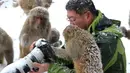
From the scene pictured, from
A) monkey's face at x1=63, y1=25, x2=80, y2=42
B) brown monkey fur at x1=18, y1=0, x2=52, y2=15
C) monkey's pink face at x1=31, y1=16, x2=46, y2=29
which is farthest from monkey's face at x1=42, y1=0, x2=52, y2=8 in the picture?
monkey's face at x1=63, y1=25, x2=80, y2=42

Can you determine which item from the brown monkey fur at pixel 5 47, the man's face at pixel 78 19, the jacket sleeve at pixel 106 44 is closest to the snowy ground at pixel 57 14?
the brown monkey fur at pixel 5 47

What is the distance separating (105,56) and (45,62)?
515 mm

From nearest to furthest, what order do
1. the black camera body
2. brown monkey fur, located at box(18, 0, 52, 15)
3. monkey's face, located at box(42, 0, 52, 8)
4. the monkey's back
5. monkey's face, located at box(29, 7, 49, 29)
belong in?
the black camera body, monkey's face, located at box(29, 7, 49, 29), the monkey's back, brown monkey fur, located at box(18, 0, 52, 15), monkey's face, located at box(42, 0, 52, 8)

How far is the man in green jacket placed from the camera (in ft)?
9.47

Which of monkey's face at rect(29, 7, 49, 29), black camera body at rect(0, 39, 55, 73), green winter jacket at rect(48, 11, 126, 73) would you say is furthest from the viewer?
monkey's face at rect(29, 7, 49, 29)

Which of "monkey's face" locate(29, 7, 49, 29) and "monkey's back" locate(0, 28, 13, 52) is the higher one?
"monkey's face" locate(29, 7, 49, 29)

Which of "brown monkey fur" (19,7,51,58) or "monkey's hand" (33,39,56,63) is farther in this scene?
"brown monkey fur" (19,7,51,58)

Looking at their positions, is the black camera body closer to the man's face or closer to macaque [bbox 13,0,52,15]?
the man's face

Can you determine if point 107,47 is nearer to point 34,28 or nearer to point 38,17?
point 38,17

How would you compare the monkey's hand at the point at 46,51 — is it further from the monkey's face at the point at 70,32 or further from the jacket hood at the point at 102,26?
the jacket hood at the point at 102,26

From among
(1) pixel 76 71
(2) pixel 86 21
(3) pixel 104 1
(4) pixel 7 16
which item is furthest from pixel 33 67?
(3) pixel 104 1

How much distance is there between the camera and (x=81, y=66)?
2.69 meters

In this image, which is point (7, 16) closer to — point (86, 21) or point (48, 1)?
point (48, 1)

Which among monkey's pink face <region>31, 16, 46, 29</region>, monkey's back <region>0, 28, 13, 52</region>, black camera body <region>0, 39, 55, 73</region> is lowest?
monkey's back <region>0, 28, 13, 52</region>
